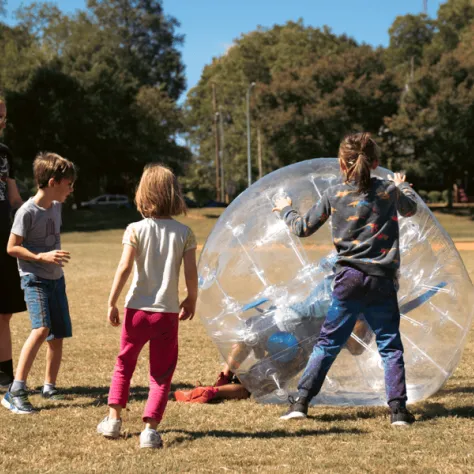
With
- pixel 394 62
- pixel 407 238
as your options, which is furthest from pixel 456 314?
pixel 394 62

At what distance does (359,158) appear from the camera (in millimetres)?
4352

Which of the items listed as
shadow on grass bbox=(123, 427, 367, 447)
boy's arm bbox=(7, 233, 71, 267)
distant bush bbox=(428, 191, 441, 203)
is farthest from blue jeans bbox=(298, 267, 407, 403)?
distant bush bbox=(428, 191, 441, 203)

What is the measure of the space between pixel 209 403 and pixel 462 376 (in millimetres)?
2073

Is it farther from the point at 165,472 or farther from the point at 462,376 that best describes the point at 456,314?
the point at 165,472

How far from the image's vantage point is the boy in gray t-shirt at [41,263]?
15.7ft

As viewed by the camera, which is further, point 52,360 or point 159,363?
point 52,360

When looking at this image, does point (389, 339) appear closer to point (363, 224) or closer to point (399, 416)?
point (399, 416)

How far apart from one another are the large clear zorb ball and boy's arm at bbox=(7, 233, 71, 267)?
1.01 meters

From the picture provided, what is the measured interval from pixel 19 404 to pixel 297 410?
1.71 meters

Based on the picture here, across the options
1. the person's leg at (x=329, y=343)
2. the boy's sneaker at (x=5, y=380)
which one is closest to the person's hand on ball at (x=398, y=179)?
the person's leg at (x=329, y=343)

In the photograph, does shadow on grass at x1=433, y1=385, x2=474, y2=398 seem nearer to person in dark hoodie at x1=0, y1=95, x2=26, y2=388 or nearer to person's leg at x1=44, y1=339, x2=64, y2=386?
person's leg at x1=44, y1=339, x2=64, y2=386

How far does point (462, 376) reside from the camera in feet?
18.9

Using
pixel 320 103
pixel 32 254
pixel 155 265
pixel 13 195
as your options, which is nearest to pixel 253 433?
pixel 155 265

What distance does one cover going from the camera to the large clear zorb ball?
476 centimetres
